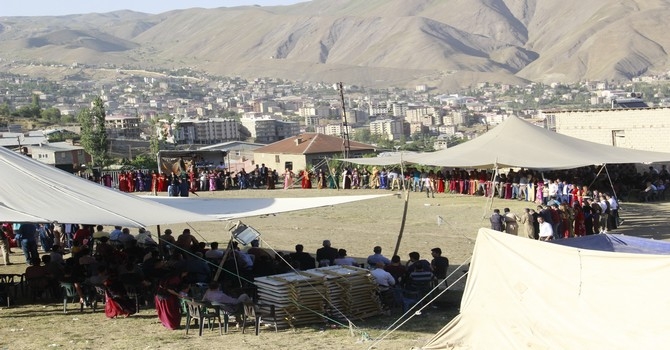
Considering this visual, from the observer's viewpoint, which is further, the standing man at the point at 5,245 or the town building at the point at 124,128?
the town building at the point at 124,128

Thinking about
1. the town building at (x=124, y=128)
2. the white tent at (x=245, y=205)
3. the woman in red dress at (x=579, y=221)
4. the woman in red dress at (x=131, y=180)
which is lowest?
the woman in red dress at (x=579, y=221)

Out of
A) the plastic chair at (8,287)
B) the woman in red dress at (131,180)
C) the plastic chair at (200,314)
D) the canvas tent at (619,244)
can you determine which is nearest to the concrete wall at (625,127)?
the woman in red dress at (131,180)

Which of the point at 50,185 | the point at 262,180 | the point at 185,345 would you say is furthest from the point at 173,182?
the point at 185,345

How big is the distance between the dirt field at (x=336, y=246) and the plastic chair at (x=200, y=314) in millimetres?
192

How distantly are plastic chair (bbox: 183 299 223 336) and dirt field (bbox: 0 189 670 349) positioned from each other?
0.19 m

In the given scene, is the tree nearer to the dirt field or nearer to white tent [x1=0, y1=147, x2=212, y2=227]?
the dirt field

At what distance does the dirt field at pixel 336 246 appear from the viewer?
11156 millimetres

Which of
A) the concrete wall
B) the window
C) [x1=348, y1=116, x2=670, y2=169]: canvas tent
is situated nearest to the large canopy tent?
[x1=348, y1=116, x2=670, y2=169]: canvas tent

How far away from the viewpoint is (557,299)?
9180 mm

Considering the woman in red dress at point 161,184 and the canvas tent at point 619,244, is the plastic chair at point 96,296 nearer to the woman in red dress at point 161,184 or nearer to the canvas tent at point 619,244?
the canvas tent at point 619,244

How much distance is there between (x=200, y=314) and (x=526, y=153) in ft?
40.4

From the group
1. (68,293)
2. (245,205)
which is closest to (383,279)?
(245,205)

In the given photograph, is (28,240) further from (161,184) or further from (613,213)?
(161,184)

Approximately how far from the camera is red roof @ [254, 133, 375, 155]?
1902 inches
